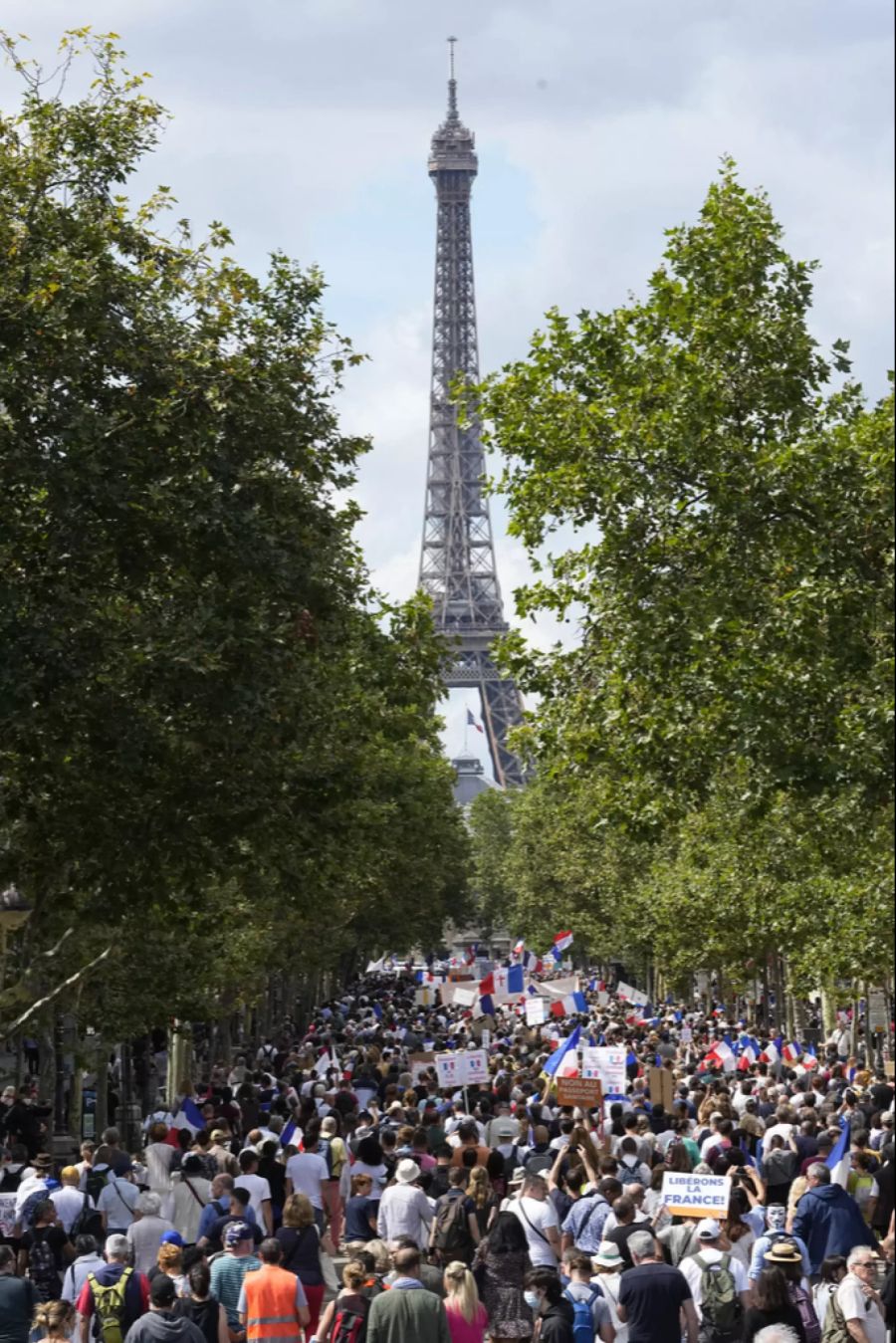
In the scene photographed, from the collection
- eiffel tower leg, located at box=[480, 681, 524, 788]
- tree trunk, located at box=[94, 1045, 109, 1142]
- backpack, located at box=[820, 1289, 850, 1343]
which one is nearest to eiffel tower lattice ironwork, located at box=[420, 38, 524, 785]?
eiffel tower leg, located at box=[480, 681, 524, 788]

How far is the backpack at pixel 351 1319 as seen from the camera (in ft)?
37.8

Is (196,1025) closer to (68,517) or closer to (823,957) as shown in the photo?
(823,957)

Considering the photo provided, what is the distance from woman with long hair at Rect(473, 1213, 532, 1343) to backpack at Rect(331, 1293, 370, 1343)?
1.68 m

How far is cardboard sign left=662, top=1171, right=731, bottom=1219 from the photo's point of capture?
44.7ft

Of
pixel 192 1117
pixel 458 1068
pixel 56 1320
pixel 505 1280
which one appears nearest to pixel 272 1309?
pixel 505 1280

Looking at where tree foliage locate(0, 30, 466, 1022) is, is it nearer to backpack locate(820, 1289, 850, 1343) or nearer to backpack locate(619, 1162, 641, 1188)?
backpack locate(619, 1162, 641, 1188)

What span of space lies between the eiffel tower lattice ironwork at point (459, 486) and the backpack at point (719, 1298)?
416ft

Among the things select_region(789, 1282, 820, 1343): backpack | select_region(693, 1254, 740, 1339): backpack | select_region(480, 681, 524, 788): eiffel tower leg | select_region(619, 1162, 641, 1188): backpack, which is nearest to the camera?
select_region(789, 1282, 820, 1343): backpack

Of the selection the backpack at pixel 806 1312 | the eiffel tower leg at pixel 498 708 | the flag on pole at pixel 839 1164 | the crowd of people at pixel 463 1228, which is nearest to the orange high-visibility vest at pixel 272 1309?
the crowd of people at pixel 463 1228

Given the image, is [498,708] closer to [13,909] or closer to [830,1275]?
[13,909]

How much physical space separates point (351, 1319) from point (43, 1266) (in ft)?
10.6

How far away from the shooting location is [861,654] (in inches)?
700

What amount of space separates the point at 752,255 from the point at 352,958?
78699 mm

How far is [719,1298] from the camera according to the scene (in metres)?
12.2
